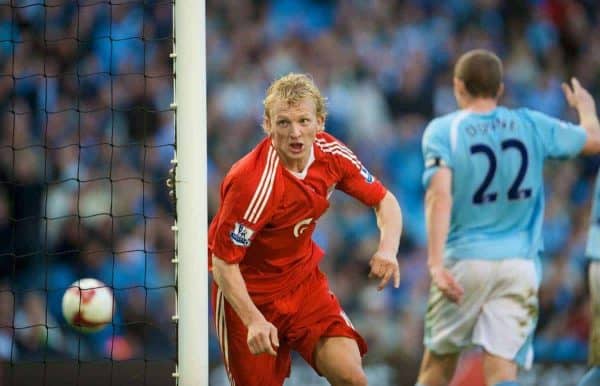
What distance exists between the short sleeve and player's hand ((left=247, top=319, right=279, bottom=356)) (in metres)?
0.79

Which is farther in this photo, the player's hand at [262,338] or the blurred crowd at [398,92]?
the blurred crowd at [398,92]

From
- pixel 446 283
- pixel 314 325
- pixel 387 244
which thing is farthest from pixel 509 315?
pixel 314 325

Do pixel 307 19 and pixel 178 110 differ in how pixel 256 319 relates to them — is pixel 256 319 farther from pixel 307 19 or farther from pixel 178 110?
pixel 307 19

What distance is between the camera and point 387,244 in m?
5.33

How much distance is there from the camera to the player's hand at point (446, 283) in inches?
197

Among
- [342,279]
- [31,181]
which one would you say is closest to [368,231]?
[342,279]

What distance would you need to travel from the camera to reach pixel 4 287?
8.38 meters

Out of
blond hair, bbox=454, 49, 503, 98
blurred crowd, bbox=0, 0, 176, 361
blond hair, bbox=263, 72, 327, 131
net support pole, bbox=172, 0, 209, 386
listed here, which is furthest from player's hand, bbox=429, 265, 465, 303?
blurred crowd, bbox=0, 0, 176, 361

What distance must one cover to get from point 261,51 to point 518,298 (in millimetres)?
3883

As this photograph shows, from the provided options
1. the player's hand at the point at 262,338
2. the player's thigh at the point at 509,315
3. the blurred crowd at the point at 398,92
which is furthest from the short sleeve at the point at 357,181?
the blurred crowd at the point at 398,92

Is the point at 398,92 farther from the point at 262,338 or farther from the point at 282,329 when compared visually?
the point at 262,338

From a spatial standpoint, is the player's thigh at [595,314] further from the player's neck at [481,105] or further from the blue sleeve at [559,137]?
the player's neck at [481,105]

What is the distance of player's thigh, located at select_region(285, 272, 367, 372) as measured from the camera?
535 cm

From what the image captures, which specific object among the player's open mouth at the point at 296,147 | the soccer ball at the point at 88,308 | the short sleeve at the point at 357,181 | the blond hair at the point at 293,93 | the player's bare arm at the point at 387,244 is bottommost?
the soccer ball at the point at 88,308
